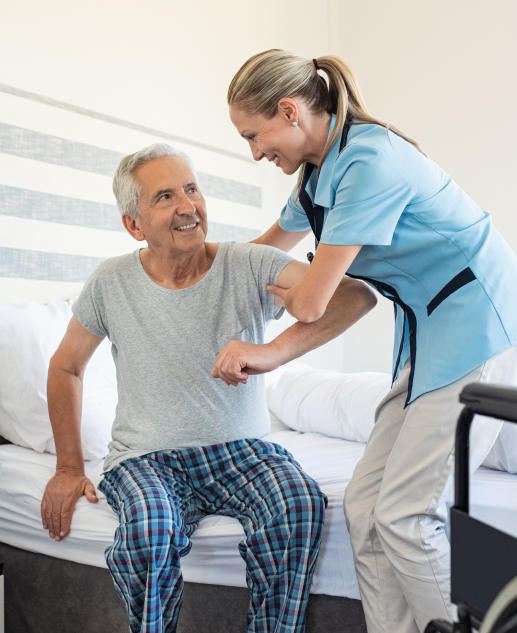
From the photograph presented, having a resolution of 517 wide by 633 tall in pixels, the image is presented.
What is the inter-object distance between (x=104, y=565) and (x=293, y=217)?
1007 mm

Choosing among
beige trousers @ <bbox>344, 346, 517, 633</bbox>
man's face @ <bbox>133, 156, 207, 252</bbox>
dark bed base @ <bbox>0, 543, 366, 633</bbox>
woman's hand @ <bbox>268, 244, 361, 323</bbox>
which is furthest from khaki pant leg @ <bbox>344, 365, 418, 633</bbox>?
man's face @ <bbox>133, 156, 207, 252</bbox>

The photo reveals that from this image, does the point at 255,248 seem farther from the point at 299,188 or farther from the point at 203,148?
the point at 203,148

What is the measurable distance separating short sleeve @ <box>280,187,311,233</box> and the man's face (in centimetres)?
23

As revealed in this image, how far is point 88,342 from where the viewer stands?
1668mm

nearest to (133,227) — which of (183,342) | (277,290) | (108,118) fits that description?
(183,342)

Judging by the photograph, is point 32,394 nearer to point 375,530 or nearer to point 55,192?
point 55,192

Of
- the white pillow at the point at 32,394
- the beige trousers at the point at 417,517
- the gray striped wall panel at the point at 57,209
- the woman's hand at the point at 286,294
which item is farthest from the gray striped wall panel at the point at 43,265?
the beige trousers at the point at 417,517

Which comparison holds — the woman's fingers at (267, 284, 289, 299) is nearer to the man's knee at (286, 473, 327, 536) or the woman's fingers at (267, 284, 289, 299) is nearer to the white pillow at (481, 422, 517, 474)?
the man's knee at (286, 473, 327, 536)

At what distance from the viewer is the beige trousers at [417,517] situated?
1182 mm

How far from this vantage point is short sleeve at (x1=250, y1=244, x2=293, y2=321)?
158 centimetres

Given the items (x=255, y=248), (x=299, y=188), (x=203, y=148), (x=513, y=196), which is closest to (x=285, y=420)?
(x=255, y=248)

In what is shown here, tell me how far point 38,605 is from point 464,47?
325 cm

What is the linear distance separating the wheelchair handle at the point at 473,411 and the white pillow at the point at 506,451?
91 centimetres

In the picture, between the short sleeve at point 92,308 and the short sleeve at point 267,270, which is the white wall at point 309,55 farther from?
the short sleeve at point 267,270
